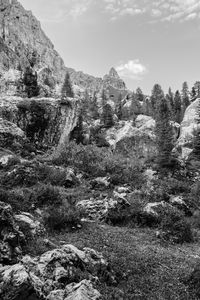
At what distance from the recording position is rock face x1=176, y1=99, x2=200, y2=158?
54719mm

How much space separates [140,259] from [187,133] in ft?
179

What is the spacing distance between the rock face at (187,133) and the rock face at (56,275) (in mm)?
45172

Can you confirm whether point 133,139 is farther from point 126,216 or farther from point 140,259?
point 140,259

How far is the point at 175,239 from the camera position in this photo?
16.5 metres

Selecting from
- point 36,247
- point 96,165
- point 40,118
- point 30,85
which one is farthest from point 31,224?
point 30,85

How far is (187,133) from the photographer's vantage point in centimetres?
→ 6300

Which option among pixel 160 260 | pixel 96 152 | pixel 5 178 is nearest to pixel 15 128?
pixel 96 152

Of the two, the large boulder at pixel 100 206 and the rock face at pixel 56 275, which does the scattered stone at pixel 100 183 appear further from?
the rock face at pixel 56 275

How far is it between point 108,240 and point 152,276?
384 cm

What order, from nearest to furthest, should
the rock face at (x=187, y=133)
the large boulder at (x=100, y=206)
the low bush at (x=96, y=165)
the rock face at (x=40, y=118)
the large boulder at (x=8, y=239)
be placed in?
the large boulder at (x=8, y=239), the large boulder at (x=100, y=206), the low bush at (x=96, y=165), the rock face at (x=40, y=118), the rock face at (x=187, y=133)

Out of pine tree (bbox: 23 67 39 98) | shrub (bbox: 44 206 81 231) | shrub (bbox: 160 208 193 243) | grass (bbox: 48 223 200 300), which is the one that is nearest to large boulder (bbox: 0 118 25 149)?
pine tree (bbox: 23 67 39 98)

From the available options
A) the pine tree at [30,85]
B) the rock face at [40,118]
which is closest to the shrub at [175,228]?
the rock face at [40,118]

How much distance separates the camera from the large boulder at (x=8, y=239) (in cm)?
934

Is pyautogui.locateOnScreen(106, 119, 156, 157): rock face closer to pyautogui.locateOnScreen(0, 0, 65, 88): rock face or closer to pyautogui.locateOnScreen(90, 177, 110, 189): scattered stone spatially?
pyautogui.locateOnScreen(90, 177, 110, 189): scattered stone
